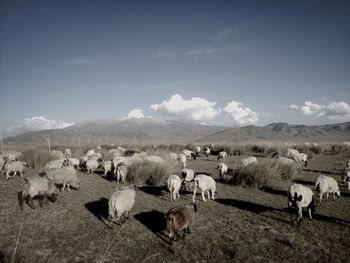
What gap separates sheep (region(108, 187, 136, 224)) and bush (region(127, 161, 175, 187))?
17.2ft

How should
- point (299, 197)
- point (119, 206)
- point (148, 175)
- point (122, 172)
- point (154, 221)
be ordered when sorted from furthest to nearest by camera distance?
point (148, 175) < point (122, 172) < point (154, 221) < point (299, 197) < point (119, 206)

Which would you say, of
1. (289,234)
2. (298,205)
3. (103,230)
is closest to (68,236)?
(103,230)

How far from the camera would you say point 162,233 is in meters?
7.73

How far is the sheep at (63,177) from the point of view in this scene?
456 inches

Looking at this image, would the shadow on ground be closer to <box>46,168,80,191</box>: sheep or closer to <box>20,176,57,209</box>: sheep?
<box>20,176,57,209</box>: sheep

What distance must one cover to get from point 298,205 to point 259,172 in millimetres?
5350

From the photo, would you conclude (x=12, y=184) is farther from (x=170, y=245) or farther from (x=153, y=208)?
(x=170, y=245)

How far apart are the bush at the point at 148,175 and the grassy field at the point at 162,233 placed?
2.37 metres

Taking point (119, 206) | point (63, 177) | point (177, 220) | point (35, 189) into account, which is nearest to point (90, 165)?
point (63, 177)

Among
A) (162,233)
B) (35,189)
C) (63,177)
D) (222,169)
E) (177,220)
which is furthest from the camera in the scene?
(222,169)

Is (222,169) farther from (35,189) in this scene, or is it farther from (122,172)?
(35,189)

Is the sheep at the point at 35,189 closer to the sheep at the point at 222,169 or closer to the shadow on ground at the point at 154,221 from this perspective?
the shadow on ground at the point at 154,221

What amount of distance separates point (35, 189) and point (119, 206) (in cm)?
333

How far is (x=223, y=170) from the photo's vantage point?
15.5 metres
